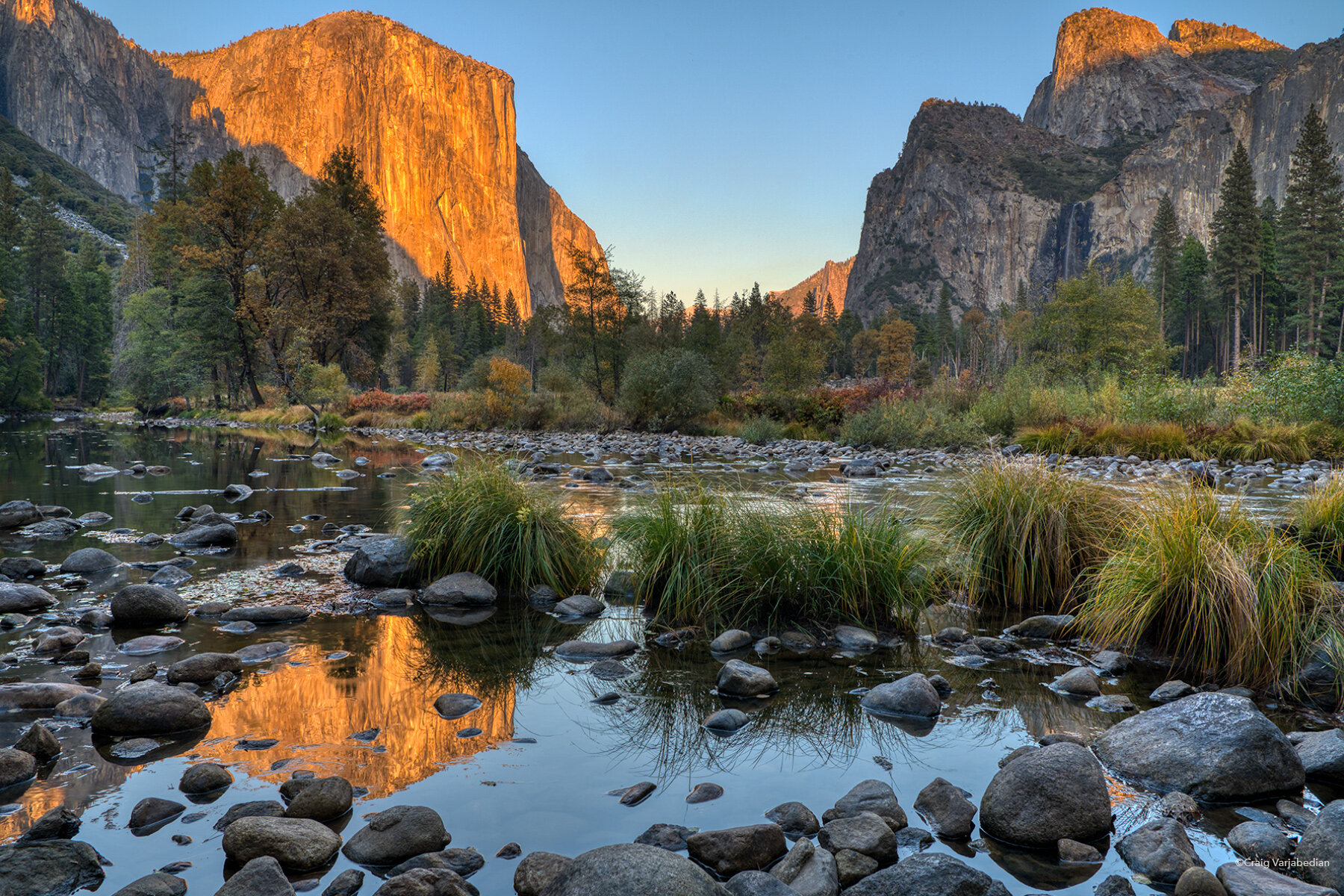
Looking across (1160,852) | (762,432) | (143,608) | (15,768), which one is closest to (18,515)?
(143,608)

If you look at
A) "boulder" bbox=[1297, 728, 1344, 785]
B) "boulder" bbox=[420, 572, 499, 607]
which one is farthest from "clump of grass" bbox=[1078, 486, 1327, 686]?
"boulder" bbox=[420, 572, 499, 607]

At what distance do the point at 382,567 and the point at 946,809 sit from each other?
478 cm

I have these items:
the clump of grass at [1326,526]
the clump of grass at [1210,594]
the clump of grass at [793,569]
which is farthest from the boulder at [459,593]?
the clump of grass at [1326,526]

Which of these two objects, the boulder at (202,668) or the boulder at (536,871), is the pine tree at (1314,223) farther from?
the boulder at (202,668)

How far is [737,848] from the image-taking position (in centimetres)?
227

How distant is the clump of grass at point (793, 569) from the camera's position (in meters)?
4.88

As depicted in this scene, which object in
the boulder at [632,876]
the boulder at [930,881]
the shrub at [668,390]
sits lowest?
the boulder at [930,881]

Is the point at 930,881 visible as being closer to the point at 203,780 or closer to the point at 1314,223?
the point at 203,780

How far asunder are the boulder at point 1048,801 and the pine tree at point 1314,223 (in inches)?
2369

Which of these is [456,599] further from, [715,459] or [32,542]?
[715,459]

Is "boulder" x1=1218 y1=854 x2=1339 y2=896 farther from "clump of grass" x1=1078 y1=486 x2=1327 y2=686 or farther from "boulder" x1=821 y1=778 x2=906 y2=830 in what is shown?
"clump of grass" x1=1078 y1=486 x2=1327 y2=686

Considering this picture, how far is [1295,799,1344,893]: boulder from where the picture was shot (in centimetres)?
208

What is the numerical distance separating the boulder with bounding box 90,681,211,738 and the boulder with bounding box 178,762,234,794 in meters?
0.57

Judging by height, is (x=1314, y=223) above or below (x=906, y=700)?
above
